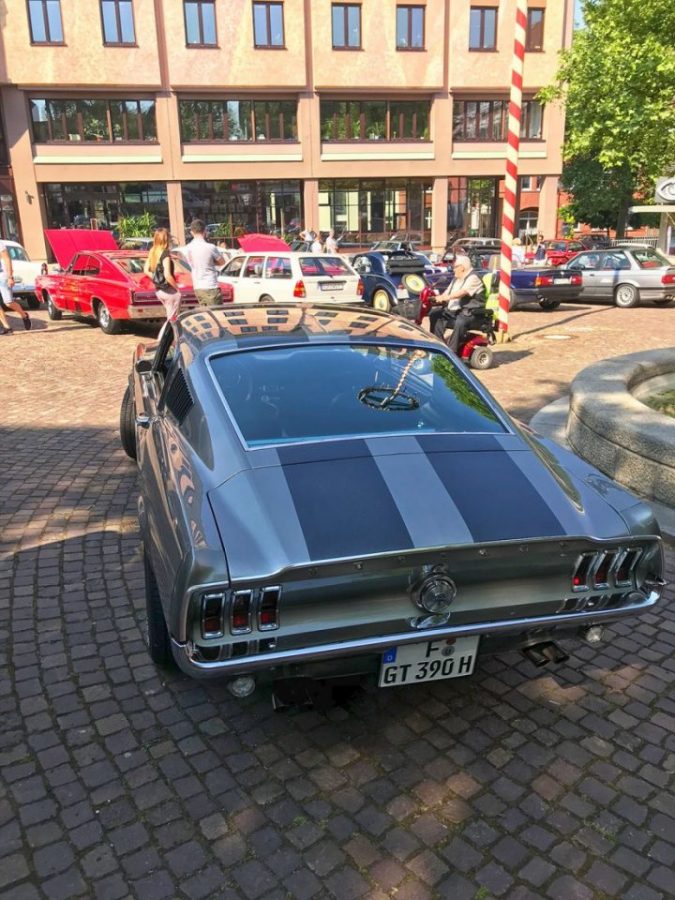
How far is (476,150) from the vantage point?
37812 millimetres

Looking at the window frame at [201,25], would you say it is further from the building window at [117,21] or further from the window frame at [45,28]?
the window frame at [45,28]

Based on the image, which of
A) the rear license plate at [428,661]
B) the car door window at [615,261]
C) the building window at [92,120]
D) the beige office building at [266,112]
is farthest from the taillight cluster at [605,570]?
the building window at [92,120]

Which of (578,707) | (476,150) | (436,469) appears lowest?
(578,707)

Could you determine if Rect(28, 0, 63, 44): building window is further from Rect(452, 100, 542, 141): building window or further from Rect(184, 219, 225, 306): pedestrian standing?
Rect(184, 219, 225, 306): pedestrian standing

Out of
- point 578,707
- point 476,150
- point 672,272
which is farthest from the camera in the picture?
point 476,150

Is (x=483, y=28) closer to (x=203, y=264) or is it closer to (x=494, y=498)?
(x=203, y=264)

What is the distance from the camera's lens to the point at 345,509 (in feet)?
9.21

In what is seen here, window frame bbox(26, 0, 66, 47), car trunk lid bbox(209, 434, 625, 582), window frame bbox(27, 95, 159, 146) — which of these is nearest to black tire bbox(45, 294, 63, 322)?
car trunk lid bbox(209, 434, 625, 582)

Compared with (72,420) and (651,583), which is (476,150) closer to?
(72,420)

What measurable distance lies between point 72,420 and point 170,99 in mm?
30454

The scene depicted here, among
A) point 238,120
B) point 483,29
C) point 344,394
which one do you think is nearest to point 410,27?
point 483,29

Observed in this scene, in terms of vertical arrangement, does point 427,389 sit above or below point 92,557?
above

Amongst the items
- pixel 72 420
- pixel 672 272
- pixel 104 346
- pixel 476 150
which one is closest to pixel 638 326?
pixel 672 272

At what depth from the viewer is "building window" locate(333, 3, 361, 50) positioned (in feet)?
113
